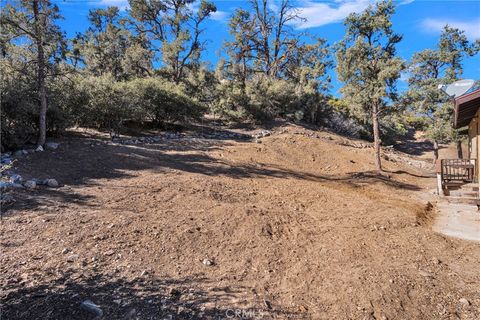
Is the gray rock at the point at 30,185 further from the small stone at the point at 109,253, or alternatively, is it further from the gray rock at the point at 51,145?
the gray rock at the point at 51,145

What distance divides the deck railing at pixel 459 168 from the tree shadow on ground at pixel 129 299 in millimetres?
9232

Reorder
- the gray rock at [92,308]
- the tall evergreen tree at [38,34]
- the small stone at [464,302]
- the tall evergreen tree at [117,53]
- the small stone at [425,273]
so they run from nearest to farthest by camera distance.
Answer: the gray rock at [92,308], the small stone at [464,302], the small stone at [425,273], the tall evergreen tree at [38,34], the tall evergreen tree at [117,53]

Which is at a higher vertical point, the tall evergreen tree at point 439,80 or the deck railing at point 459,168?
the tall evergreen tree at point 439,80

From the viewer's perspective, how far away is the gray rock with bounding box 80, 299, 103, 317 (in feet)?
9.61

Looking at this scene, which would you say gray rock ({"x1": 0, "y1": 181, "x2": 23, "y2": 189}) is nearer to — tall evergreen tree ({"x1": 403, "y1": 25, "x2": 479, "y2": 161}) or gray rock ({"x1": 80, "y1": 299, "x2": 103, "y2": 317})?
gray rock ({"x1": 80, "y1": 299, "x2": 103, "y2": 317})

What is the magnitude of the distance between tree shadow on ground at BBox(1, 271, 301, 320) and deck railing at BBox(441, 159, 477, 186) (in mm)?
9232

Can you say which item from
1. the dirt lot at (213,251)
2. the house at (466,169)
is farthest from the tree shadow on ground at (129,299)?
the house at (466,169)

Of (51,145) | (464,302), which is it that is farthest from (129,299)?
(51,145)

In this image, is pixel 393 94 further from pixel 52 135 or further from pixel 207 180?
pixel 52 135

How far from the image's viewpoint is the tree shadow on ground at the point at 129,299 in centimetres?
296

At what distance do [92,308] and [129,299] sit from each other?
35 cm

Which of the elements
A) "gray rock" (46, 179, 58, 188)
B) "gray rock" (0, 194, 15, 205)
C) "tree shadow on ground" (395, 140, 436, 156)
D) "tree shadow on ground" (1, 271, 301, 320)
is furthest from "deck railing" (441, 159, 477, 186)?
"tree shadow on ground" (395, 140, 436, 156)

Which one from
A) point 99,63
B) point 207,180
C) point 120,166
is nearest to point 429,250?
point 207,180

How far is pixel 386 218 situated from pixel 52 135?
34.5ft
